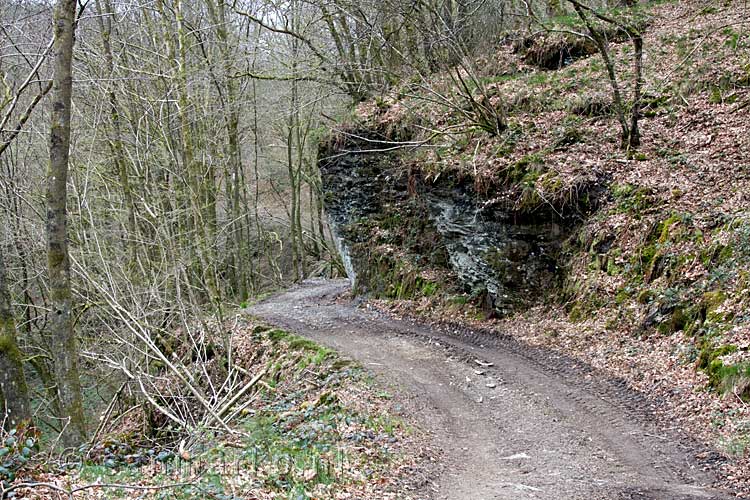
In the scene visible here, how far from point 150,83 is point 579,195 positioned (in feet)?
33.3

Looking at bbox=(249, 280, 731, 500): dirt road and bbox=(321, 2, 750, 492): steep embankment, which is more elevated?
bbox=(321, 2, 750, 492): steep embankment

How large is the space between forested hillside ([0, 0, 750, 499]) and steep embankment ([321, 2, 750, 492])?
0.16 ft

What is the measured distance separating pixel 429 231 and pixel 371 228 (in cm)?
225

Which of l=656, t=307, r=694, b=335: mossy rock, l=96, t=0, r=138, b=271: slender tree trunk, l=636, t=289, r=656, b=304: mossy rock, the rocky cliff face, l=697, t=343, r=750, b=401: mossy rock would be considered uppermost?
l=96, t=0, r=138, b=271: slender tree trunk

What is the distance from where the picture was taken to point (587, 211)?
37.1 feet

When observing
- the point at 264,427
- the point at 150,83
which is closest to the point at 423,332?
the point at 264,427

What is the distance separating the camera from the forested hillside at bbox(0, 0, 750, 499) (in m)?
6.94

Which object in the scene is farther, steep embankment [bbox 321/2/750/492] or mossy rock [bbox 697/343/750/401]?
steep embankment [bbox 321/2/750/492]

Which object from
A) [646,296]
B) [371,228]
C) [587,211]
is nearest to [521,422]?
[646,296]

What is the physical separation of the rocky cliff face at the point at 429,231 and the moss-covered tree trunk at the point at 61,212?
8195mm

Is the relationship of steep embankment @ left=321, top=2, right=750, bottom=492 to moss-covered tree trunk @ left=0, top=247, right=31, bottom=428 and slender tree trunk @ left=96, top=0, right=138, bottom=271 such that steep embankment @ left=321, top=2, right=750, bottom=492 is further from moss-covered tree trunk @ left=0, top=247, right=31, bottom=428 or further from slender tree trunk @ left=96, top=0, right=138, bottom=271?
moss-covered tree trunk @ left=0, top=247, right=31, bottom=428

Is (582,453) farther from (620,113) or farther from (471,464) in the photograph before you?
(620,113)

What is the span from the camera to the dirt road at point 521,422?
5.83 metres

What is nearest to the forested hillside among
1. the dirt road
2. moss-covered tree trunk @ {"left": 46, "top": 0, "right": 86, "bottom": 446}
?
moss-covered tree trunk @ {"left": 46, "top": 0, "right": 86, "bottom": 446}
